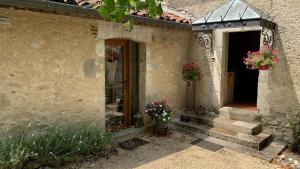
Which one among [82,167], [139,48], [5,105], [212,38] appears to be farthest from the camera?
[212,38]

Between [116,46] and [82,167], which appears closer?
[82,167]

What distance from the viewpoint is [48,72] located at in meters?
4.41

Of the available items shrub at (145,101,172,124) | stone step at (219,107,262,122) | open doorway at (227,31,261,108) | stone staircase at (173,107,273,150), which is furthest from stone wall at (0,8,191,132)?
open doorway at (227,31,261,108)

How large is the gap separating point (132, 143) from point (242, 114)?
2.82m

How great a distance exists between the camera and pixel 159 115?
19.2 ft

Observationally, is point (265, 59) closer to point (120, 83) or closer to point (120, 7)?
point (120, 83)

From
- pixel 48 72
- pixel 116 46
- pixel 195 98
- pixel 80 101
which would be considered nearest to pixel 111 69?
pixel 116 46

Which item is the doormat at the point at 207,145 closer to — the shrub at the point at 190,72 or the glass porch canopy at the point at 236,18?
the shrub at the point at 190,72

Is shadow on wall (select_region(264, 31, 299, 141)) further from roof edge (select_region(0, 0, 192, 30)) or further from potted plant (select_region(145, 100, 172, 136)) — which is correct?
roof edge (select_region(0, 0, 192, 30))

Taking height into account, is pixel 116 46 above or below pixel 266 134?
above

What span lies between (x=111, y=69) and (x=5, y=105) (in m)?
2.43

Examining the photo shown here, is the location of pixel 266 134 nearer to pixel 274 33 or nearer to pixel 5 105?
pixel 274 33

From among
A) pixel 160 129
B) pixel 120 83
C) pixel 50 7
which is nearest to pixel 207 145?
pixel 160 129

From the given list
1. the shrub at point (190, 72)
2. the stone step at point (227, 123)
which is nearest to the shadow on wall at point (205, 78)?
the shrub at point (190, 72)
